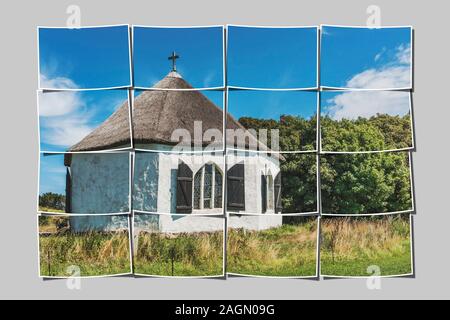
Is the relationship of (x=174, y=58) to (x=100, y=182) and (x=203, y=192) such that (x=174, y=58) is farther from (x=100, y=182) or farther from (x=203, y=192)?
(x=203, y=192)

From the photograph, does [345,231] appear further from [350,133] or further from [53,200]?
[53,200]

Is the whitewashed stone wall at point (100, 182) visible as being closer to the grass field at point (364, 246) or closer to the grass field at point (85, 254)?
the grass field at point (85, 254)

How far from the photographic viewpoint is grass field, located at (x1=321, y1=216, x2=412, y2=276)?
11625 millimetres

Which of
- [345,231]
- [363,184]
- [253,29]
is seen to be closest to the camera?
[253,29]

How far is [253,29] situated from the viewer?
11.4 m

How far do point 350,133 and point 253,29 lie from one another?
10.2 feet

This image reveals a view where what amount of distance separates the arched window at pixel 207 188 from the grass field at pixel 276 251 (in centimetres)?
136

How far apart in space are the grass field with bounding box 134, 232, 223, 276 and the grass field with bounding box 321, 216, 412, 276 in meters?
1.88

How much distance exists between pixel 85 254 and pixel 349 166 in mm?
5991

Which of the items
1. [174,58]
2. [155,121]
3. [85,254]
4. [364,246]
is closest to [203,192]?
[155,121]

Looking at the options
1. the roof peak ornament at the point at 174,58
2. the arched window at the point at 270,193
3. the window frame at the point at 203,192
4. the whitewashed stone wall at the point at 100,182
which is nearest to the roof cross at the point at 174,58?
the roof peak ornament at the point at 174,58

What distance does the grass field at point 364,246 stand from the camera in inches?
458

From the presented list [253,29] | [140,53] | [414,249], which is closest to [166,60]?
[140,53]

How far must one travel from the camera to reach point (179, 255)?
11750 millimetres
